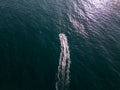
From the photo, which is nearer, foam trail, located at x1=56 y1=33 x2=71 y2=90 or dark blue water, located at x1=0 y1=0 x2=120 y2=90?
foam trail, located at x1=56 y1=33 x2=71 y2=90

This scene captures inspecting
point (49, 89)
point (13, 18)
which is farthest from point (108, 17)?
point (49, 89)

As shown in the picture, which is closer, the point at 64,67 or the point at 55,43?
the point at 64,67

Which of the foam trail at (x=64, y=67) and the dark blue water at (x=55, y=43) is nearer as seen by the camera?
the foam trail at (x=64, y=67)

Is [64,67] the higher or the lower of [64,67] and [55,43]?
the lower
